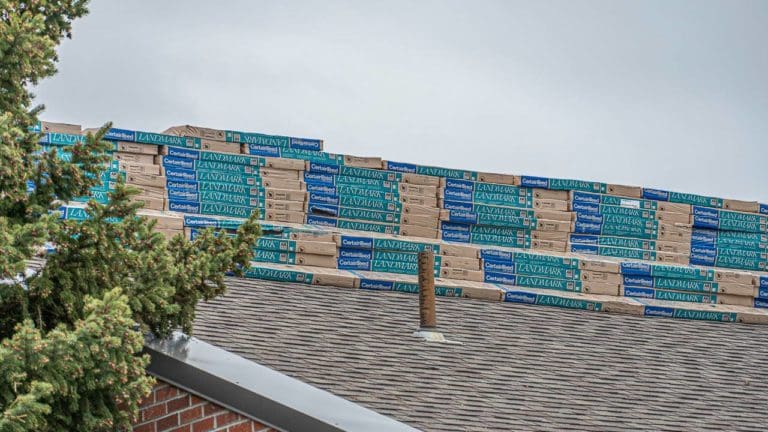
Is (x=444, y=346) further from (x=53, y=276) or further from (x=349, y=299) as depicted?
(x=53, y=276)

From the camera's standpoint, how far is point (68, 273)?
764cm

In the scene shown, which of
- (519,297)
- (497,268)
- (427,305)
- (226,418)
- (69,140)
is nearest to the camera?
(226,418)

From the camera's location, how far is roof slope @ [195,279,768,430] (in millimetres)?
11164

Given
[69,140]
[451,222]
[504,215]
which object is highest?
[69,140]

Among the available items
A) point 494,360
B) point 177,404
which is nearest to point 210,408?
point 177,404

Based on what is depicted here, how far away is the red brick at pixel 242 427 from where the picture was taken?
8898 millimetres

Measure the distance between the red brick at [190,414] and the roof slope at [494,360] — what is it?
180 cm

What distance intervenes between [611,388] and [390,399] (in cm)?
329

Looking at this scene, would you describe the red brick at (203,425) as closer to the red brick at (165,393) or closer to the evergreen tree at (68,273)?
the red brick at (165,393)

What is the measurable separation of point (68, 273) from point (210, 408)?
175 centimetres

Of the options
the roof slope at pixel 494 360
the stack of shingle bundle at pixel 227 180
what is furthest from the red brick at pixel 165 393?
the stack of shingle bundle at pixel 227 180

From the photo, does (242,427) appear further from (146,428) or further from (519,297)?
(519,297)

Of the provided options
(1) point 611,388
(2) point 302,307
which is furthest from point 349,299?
(1) point 611,388

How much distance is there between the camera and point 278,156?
58.0ft
